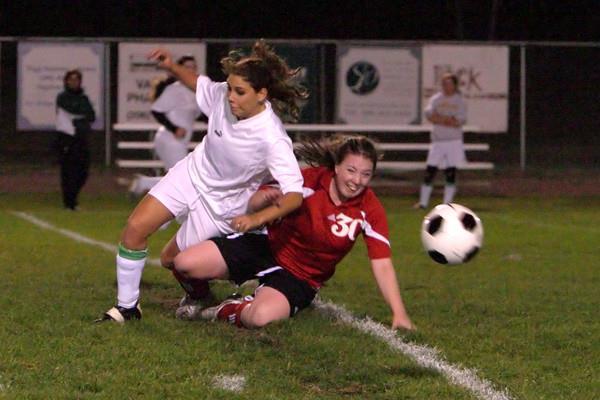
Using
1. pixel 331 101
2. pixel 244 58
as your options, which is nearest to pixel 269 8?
pixel 331 101

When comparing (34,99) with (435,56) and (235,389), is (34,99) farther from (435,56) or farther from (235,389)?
(235,389)

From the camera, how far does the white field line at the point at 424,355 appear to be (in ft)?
18.6

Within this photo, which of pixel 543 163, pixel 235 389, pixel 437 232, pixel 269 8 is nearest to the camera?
pixel 235 389

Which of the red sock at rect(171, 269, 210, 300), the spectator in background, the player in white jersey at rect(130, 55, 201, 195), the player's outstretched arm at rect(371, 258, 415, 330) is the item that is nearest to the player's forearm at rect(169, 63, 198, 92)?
the red sock at rect(171, 269, 210, 300)

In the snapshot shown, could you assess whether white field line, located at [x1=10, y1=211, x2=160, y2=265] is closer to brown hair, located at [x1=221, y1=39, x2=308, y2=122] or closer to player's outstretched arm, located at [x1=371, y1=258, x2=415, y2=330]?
brown hair, located at [x1=221, y1=39, x2=308, y2=122]

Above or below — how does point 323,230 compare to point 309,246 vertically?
above

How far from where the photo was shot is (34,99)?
2073 centimetres

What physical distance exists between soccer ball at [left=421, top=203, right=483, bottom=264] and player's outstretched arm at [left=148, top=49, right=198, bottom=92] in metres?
1.61

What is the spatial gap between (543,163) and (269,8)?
15986mm

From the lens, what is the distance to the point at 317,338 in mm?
6805

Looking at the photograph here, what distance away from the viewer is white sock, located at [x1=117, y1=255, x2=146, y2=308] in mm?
7203

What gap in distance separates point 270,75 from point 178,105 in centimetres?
751

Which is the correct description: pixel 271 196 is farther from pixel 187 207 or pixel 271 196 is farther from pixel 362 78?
pixel 362 78

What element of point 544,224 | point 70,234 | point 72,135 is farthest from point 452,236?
point 72,135
